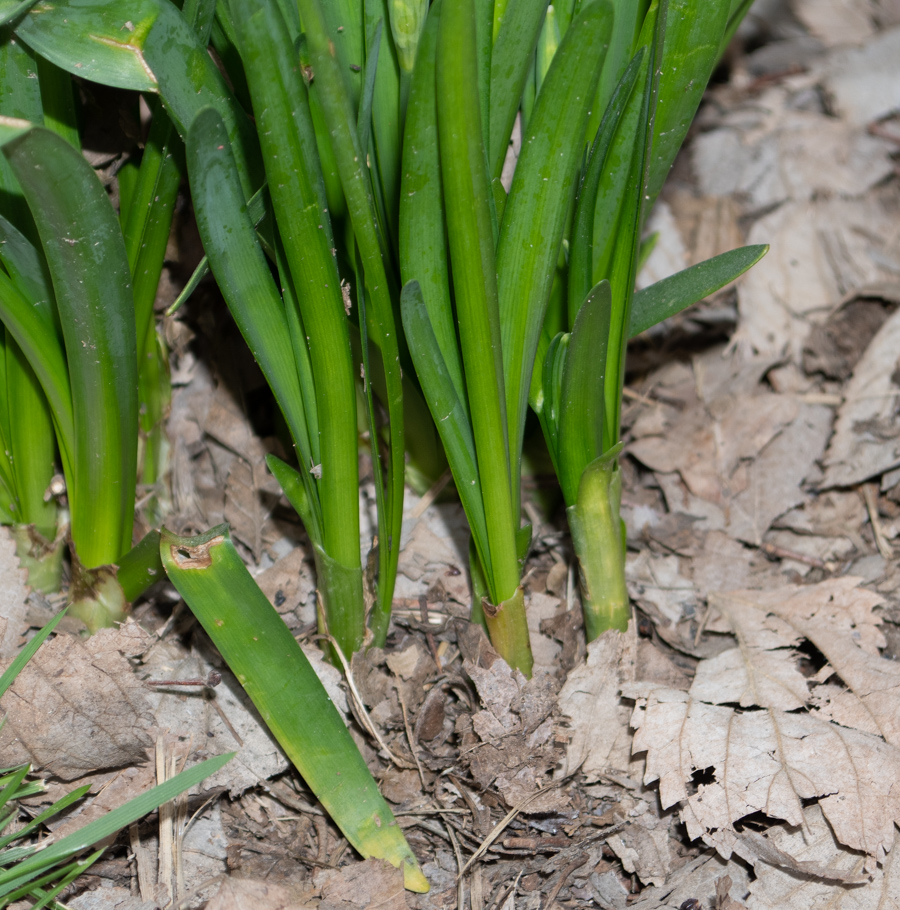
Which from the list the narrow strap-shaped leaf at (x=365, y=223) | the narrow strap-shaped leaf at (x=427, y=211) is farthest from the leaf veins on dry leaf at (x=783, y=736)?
the narrow strap-shaped leaf at (x=427, y=211)

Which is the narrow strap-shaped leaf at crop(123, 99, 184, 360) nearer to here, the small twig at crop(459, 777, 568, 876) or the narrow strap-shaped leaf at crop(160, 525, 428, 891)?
the narrow strap-shaped leaf at crop(160, 525, 428, 891)

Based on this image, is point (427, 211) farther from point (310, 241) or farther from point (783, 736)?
point (783, 736)

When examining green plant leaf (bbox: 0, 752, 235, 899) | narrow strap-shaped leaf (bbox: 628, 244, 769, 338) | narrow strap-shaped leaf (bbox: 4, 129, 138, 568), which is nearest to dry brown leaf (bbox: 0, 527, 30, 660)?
narrow strap-shaped leaf (bbox: 4, 129, 138, 568)

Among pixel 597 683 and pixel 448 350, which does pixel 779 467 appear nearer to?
pixel 597 683

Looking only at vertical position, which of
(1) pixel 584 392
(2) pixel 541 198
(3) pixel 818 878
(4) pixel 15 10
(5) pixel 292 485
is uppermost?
(4) pixel 15 10

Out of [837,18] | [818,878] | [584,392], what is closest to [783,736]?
[818,878]

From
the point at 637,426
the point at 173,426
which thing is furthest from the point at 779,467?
the point at 173,426
